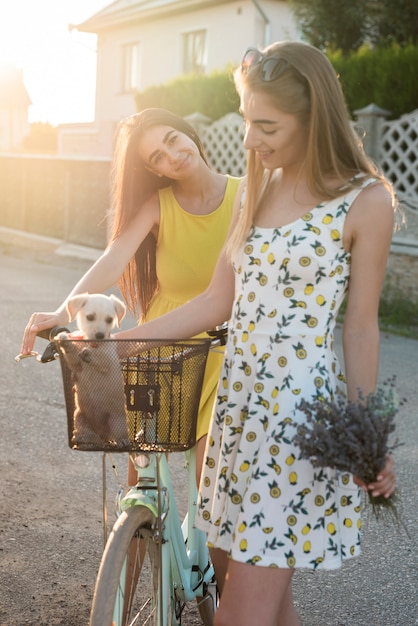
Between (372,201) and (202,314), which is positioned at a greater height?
(372,201)

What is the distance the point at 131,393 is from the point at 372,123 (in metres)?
12.0

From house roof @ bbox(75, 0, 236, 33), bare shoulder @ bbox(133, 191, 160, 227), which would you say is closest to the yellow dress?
bare shoulder @ bbox(133, 191, 160, 227)

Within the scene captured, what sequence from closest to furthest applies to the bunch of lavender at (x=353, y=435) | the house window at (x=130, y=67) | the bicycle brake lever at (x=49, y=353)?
the bunch of lavender at (x=353, y=435)
the bicycle brake lever at (x=49, y=353)
the house window at (x=130, y=67)

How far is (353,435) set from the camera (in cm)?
223

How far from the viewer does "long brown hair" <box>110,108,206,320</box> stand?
3285mm

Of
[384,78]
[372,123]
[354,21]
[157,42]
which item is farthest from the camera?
[157,42]

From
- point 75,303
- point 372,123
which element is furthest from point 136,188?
point 372,123

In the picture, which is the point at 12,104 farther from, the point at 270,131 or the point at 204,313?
the point at 270,131

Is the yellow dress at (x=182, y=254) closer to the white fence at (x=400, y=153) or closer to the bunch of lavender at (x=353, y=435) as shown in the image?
the bunch of lavender at (x=353, y=435)

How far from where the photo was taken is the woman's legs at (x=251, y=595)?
2418mm

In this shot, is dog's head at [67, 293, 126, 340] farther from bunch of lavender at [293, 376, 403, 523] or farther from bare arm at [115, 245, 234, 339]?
bunch of lavender at [293, 376, 403, 523]

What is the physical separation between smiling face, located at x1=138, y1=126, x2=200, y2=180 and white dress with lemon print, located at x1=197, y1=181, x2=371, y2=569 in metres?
0.73

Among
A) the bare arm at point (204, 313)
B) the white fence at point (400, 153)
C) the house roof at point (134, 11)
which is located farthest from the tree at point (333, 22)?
the bare arm at point (204, 313)

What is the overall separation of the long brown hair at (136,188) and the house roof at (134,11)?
21.7m
